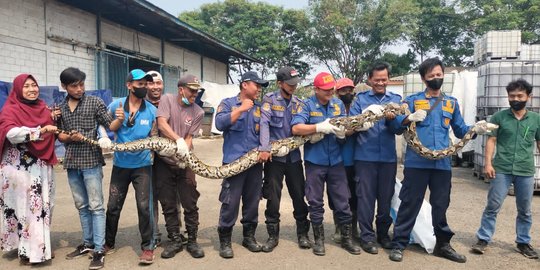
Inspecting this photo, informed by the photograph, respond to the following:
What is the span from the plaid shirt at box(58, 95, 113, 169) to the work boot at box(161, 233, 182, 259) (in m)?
1.24

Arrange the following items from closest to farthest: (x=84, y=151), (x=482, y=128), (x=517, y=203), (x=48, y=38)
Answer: (x=84, y=151) → (x=482, y=128) → (x=517, y=203) → (x=48, y=38)

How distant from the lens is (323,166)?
15.3 feet

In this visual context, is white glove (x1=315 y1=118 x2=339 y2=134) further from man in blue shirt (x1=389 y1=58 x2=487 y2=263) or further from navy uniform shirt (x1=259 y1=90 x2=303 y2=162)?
man in blue shirt (x1=389 y1=58 x2=487 y2=263)

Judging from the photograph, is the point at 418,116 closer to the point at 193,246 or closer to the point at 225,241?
the point at 225,241

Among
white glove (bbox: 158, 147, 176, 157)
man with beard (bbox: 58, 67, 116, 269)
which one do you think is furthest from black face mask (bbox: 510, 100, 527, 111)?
man with beard (bbox: 58, 67, 116, 269)

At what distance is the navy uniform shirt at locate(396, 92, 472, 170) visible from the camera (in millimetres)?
4410

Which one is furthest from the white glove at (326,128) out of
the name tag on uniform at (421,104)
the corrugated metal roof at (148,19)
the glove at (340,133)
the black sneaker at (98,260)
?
the corrugated metal roof at (148,19)

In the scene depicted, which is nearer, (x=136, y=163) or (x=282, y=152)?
(x=136, y=163)

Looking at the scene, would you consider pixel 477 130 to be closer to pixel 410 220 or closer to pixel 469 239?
pixel 410 220

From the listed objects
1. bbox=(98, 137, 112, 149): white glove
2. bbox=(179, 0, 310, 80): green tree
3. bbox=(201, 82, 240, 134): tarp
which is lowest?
bbox=(98, 137, 112, 149): white glove

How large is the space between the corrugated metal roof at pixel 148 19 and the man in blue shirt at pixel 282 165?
9.44 meters

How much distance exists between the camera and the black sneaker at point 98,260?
13.7ft

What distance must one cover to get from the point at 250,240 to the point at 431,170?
7.62 ft

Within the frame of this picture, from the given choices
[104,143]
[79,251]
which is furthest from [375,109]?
[79,251]
